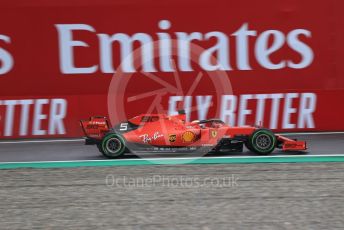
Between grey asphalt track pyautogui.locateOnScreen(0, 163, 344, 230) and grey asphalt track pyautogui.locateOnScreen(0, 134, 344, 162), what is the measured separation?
4.10 feet

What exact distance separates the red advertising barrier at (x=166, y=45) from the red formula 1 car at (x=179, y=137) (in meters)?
4.08

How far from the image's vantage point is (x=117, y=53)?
45.3 ft

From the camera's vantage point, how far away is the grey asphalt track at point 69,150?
400 inches

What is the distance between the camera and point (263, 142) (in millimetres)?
9648

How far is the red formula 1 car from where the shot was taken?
9.45 meters

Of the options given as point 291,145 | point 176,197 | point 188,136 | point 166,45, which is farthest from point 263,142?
point 166,45

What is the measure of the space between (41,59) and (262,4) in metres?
6.25

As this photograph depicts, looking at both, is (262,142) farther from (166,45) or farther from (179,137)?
(166,45)

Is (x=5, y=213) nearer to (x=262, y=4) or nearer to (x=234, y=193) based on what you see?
(x=234, y=193)

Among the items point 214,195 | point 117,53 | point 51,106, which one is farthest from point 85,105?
point 214,195

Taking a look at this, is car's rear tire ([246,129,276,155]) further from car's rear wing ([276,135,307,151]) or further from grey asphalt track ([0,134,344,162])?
grey asphalt track ([0,134,344,162])

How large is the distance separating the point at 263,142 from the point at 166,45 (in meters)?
5.18

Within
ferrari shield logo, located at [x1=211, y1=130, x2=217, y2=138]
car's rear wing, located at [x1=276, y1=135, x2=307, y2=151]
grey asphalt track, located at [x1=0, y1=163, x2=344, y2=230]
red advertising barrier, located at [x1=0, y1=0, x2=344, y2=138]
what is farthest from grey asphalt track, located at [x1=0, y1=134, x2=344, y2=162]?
red advertising barrier, located at [x1=0, y1=0, x2=344, y2=138]

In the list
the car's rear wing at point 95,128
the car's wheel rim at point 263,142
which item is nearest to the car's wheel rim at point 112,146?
the car's rear wing at point 95,128
